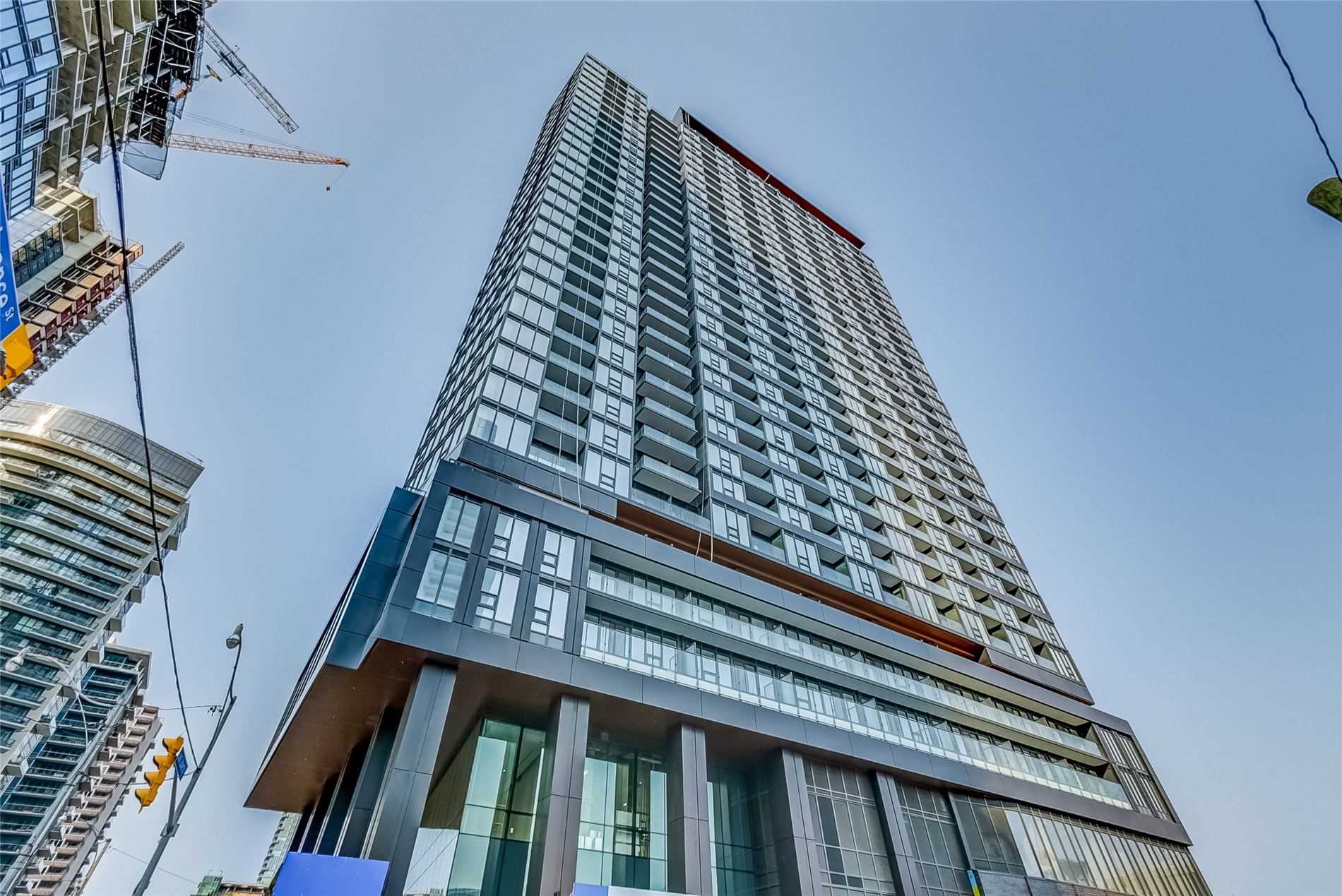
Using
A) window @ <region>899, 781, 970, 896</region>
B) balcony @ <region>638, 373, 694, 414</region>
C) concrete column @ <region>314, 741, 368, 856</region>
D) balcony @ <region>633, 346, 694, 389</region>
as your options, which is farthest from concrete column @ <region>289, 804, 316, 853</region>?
balcony @ <region>633, 346, 694, 389</region>

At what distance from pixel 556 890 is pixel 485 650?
25.1 feet

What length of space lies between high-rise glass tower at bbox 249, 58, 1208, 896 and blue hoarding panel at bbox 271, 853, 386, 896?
982mm

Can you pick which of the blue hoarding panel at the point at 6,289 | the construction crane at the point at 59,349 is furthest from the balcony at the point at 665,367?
the construction crane at the point at 59,349

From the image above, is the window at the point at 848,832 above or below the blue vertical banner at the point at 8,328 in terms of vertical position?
below

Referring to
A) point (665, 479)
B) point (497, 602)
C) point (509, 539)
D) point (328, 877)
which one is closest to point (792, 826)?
point (497, 602)

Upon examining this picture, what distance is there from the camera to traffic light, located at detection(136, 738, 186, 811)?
41.4 ft

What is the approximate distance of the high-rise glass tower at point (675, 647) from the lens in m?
22.6

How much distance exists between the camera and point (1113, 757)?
139 feet

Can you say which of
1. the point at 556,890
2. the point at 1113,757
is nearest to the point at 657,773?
the point at 556,890

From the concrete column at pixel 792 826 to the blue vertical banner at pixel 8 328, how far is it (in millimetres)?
26807

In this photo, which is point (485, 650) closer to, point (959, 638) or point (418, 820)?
point (418, 820)

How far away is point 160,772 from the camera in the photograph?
12.9 m

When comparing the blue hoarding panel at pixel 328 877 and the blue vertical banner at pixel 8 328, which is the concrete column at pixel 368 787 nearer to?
the blue hoarding panel at pixel 328 877

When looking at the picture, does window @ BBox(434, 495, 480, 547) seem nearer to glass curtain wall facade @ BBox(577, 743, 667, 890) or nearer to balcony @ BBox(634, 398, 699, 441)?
glass curtain wall facade @ BBox(577, 743, 667, 890)
